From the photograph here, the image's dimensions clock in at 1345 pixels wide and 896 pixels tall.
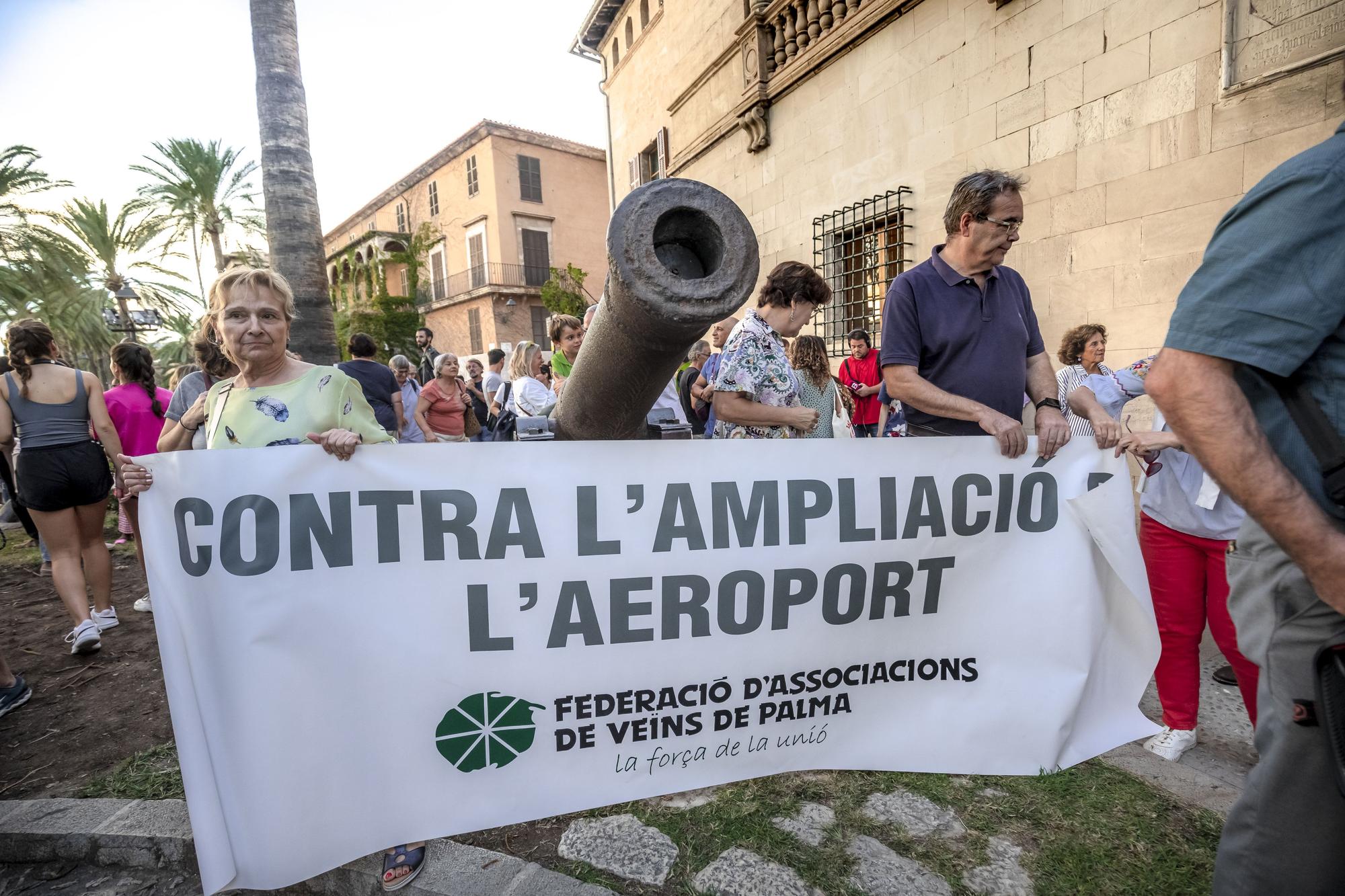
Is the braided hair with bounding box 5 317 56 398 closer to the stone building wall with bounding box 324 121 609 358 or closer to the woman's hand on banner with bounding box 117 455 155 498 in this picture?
the woman's hand on banner with bounding box 117 455 155 498

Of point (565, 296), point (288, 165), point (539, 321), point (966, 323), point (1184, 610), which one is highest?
point (565, 296)

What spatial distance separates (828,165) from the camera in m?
7.81

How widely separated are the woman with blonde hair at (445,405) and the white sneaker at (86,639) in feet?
10.6

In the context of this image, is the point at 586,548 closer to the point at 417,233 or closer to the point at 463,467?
the point at 463,467

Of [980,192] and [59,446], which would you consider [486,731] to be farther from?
[59,446]

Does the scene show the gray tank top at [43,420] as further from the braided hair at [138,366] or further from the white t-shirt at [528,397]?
the white t-shirt at [528,397]

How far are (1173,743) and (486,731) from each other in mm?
2542

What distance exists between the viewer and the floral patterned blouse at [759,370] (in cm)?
271

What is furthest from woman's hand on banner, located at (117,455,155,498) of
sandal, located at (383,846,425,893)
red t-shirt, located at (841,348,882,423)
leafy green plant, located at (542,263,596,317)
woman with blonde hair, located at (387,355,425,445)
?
leafy green plant, located at (542,263,596,317)

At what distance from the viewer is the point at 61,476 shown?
3.78 metres

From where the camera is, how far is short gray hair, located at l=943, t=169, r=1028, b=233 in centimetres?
220

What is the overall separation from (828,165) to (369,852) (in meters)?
8.01

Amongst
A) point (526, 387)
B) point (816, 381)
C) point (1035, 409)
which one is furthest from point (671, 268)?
point (526, 387)

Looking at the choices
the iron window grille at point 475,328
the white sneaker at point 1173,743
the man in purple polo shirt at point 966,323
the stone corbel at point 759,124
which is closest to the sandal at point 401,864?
the man in purple polo shirt at point 966,323
